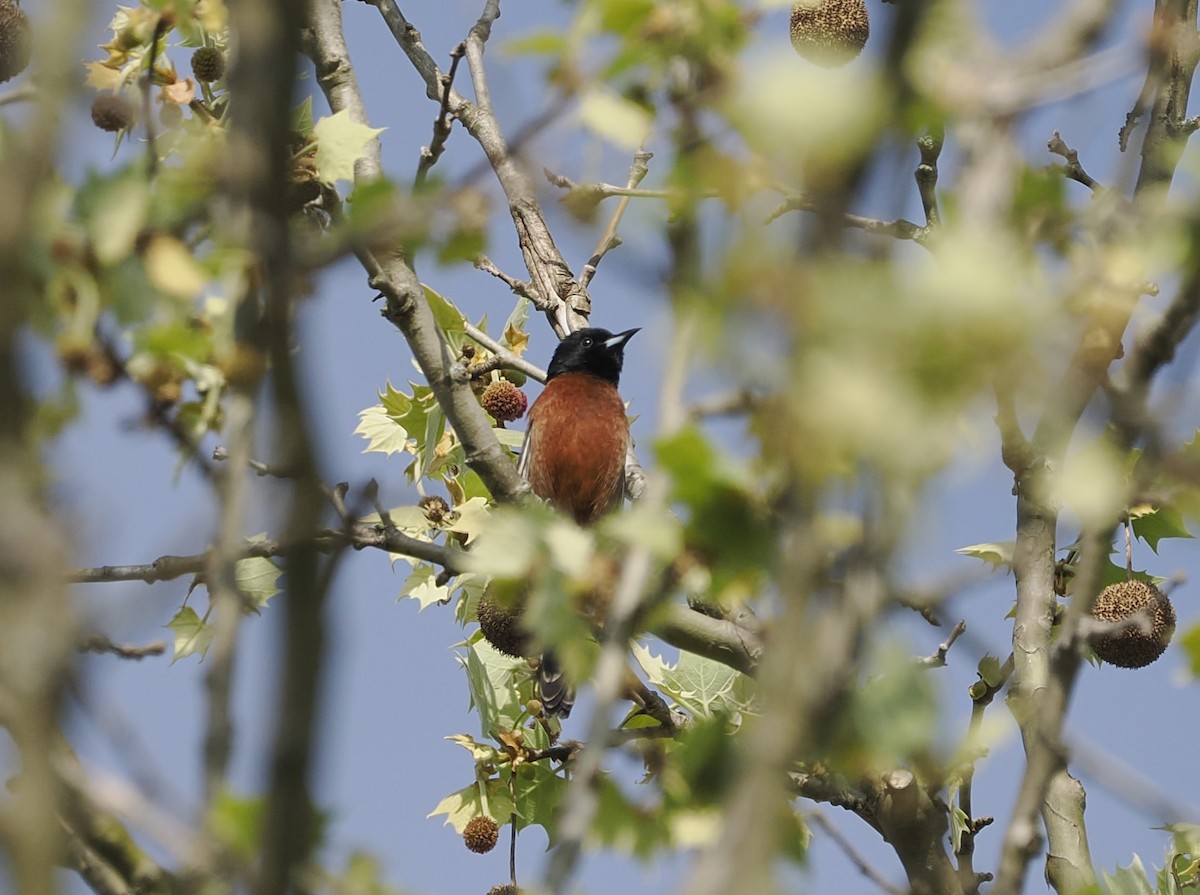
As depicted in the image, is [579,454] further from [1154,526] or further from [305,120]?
[305,120]

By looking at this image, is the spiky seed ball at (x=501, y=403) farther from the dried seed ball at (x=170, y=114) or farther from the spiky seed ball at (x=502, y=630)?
the dried seed ball at (x=170, y=114)

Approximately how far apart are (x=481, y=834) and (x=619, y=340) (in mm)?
3184

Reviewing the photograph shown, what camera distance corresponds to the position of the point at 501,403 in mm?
4926

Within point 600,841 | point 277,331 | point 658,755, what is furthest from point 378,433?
point 277,331

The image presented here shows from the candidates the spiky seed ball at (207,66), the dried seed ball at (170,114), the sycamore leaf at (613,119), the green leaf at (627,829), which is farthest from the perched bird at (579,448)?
the sycamore leaf at (613,119)

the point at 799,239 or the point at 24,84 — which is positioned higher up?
the point at 24,84

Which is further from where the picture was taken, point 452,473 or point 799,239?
→ point 452,473

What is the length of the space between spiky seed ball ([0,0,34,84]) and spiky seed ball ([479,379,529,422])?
1840 mm

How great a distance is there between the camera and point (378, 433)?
4.78 m

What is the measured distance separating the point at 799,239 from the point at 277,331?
425mm

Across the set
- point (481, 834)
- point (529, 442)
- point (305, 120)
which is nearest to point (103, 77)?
point (305, 120)

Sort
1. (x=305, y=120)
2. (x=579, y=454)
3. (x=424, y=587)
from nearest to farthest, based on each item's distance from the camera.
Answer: (x=305, y=120)
(x=424, y=587)
(x=579, y=454)

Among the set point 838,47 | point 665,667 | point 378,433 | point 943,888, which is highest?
point 838,47

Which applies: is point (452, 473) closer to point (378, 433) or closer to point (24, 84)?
point (378, 433)
